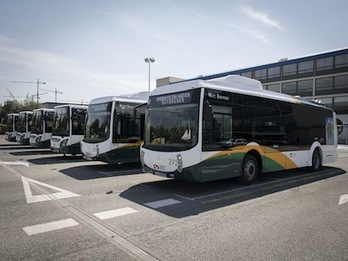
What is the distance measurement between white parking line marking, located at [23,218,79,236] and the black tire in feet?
34.4

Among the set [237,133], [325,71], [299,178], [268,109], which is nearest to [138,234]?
[237,133]

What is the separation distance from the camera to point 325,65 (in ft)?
148

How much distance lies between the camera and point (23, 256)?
13.0 feet

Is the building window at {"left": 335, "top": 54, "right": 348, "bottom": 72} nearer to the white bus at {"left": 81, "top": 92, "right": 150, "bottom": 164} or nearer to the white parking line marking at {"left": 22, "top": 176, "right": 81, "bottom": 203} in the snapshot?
the white bus at {"left": 81, "top": 92, "right": 150, "bottom": 164}

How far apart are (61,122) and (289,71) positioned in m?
43.1

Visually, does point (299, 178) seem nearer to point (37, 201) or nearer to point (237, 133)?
point (237, 133)

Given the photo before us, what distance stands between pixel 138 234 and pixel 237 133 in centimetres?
471

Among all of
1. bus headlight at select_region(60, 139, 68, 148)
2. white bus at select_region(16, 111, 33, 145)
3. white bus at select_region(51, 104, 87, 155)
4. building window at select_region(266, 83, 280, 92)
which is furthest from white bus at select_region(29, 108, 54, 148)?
building window at select_region(266, 83, 280, 92)

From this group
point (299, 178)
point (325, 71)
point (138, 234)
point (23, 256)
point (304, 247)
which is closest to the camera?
point (23, 256)

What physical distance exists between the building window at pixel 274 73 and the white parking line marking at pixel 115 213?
4932 cm

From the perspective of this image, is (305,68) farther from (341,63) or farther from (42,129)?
(42,129)

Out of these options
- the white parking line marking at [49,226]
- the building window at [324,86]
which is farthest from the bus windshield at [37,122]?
the building window at [324,86]

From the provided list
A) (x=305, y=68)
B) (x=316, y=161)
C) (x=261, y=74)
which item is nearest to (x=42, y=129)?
(x=316, y=161)

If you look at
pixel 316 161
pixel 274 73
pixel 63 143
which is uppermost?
pixel 274 73
